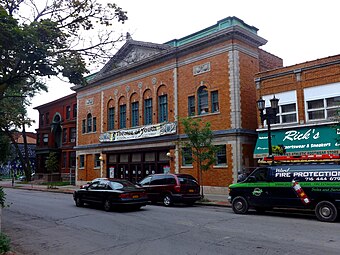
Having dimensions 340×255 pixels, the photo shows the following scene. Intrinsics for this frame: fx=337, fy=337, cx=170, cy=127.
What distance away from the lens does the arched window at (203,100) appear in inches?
961

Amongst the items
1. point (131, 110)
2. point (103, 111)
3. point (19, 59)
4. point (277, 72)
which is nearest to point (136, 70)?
point (131, 110)

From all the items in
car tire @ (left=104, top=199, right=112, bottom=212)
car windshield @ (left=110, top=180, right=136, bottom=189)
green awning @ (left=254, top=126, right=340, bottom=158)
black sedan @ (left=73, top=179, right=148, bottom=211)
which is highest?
green awning @ (left=254, top=126, right=340, bottom=158)

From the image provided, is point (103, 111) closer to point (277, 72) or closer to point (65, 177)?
point (65, 177)

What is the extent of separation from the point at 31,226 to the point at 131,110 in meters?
19.6

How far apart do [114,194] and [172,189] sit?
3.35 metres

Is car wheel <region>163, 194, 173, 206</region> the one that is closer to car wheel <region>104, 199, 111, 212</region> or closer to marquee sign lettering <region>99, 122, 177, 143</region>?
car wheel <region>104, 199, 111, 212</region>

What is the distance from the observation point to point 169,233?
9.67m

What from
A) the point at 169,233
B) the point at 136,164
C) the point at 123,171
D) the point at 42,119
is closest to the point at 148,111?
the point at 136,164

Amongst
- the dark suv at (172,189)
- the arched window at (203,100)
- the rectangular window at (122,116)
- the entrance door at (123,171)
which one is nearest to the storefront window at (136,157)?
the entrance door at (123,171)

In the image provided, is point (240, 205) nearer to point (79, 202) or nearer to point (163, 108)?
point (79, 202)

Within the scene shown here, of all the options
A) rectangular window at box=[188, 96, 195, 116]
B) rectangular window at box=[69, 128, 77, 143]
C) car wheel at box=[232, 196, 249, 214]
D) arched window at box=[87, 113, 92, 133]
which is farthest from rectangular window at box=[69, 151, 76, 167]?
car wheel at box=[232, 196, 249, 214]

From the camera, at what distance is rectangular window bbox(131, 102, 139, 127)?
3006 cm

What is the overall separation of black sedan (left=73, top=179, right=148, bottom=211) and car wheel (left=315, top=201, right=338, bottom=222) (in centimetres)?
726

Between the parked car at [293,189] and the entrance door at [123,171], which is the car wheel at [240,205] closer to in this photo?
the parked car at [293,189]
